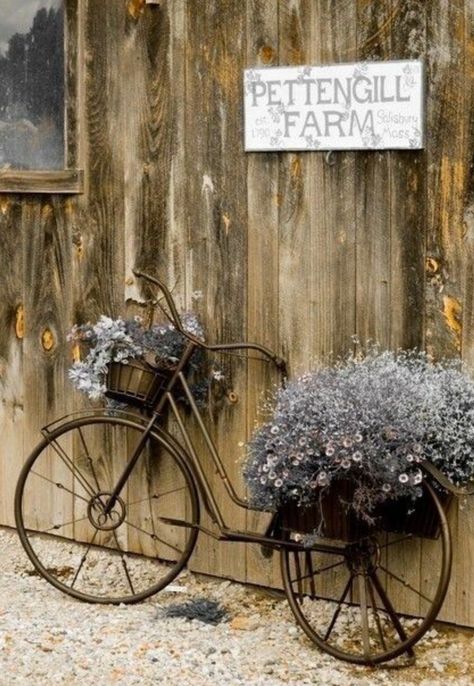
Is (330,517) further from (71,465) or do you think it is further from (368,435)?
(71,465)

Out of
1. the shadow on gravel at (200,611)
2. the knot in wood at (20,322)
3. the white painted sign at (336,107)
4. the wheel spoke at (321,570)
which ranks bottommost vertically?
the shadow on gravel at (200,611)

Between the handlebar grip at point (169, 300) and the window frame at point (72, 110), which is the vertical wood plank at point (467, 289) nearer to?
the handlebar grip at point (169, 300)

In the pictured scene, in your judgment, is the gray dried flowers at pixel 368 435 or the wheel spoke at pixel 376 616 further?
the wheel spoke at pixel 376 616

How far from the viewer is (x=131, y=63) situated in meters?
5.85

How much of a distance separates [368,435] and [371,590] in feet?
2.32

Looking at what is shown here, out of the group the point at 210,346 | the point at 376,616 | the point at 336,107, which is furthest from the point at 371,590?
the point at 336,107

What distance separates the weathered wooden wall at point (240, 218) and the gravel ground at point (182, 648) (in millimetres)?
166

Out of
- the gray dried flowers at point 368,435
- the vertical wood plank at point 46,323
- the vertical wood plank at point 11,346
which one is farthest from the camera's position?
the vertical wood plank at point 11,346

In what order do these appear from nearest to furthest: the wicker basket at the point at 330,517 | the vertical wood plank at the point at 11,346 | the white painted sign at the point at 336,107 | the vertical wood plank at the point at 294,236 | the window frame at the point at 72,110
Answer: the wicker basket at the point at 330,517
the white painted sign at the point at 336,107
the vertical wood plank at the point at 294,236
the window frame at the point at 72,110
the vertical wood plank at the point at 11,346

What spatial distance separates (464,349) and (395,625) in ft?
3.49

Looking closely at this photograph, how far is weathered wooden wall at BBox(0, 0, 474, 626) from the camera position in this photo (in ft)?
16.7

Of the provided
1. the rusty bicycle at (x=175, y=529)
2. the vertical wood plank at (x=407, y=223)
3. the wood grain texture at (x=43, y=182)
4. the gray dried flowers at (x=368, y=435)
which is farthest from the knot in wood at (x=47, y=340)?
the vertical wood plank at (x=407, y=223)

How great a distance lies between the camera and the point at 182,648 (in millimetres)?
5188

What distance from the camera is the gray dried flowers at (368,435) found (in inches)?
188
